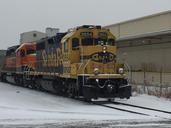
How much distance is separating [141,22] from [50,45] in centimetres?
1543

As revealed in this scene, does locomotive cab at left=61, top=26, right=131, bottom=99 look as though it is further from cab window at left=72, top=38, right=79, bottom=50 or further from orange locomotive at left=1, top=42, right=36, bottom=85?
orange locomotive at left=1, top=42, right=36, bottom=85

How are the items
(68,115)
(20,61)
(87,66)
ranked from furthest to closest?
(20,61) → (87,66) → (68,115)

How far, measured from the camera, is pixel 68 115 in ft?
57.5

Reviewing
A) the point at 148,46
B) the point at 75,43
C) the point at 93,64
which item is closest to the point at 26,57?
the point at 148,46

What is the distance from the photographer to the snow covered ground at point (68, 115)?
15250mm

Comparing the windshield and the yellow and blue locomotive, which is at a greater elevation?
the windshield

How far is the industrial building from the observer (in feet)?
127

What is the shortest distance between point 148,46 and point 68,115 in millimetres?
26626

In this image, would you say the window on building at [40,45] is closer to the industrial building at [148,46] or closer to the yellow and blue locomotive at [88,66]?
the yellow and blue locomotive at [88,66]

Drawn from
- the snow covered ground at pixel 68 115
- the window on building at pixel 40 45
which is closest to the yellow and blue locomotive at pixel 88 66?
the snow covered ground at pixel 68 115

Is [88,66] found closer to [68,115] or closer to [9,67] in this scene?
[68,115]

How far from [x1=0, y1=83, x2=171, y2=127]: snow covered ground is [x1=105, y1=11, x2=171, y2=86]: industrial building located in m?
15.1

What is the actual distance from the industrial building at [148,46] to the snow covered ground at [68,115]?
49.4 feet

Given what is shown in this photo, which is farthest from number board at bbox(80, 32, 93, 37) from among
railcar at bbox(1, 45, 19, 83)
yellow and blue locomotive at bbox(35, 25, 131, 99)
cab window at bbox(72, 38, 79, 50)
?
railcar at bbox(1, 45, 19, 83)
